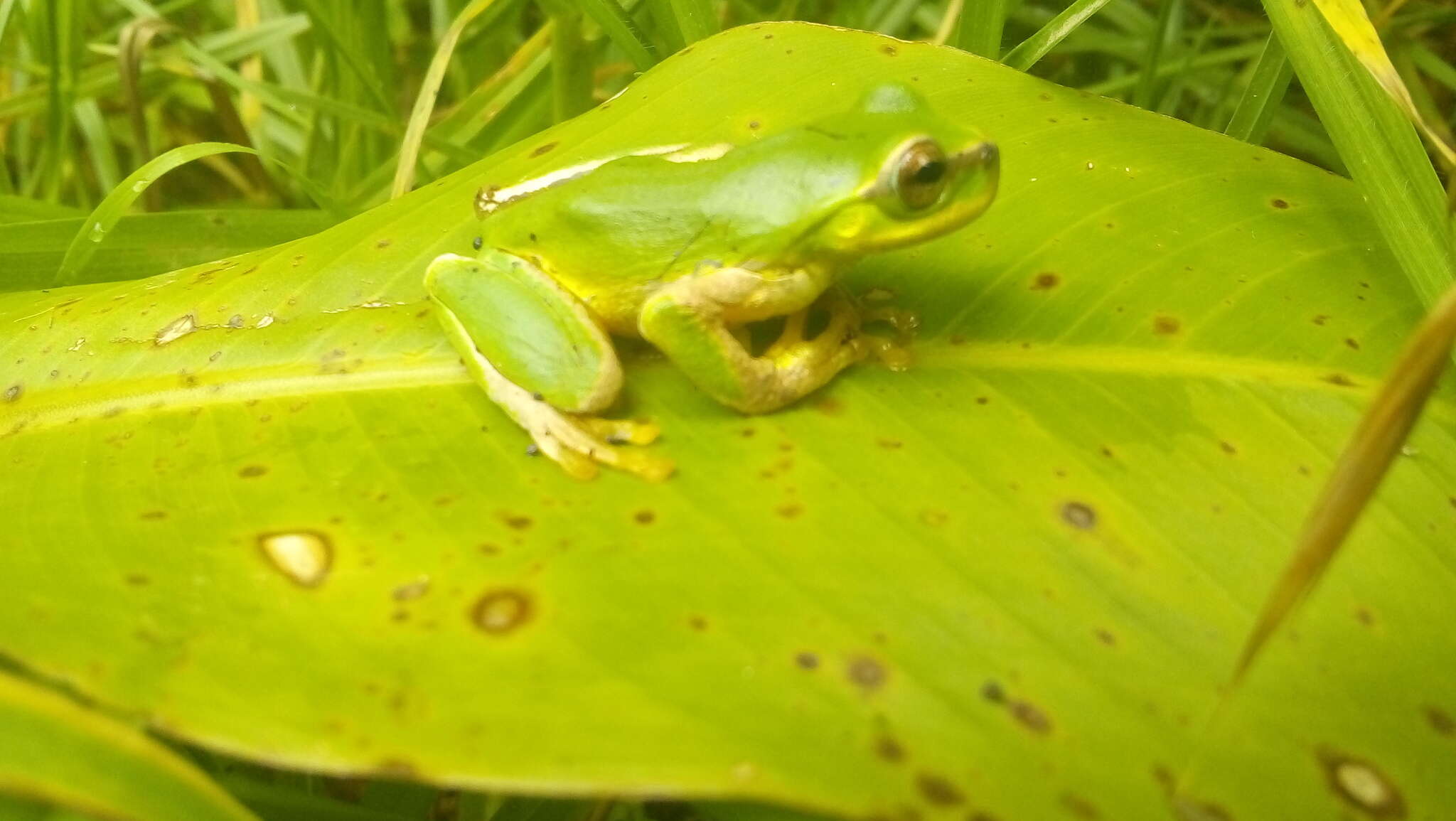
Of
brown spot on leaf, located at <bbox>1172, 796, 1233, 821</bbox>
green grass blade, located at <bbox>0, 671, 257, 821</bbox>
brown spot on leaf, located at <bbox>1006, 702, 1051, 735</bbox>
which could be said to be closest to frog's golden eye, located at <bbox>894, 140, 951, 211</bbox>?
brown spot on leaf, located at <bbox>1006, 702, 1051, 735</bbox>

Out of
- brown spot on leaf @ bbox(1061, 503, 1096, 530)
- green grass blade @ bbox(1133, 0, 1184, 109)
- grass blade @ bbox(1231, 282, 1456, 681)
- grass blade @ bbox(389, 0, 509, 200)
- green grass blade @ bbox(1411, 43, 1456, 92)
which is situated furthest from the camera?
green grass blade @ bbox(1411, 43, 1456, 92)

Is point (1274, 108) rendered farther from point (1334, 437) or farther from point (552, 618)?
A: point (552, 618)

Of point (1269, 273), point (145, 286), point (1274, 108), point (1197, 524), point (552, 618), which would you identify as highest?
point (1274, 108)

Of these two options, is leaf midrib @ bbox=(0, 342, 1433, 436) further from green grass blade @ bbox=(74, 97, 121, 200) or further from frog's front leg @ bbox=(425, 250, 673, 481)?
green grass blade @ bbox=(74, 97, 121, 200)

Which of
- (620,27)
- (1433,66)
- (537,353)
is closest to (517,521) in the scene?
(537,353)

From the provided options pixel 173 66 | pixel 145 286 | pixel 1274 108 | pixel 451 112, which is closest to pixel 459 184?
pixel 145 286

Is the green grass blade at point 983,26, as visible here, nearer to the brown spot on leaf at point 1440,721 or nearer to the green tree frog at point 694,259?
the green tree frog at point 694,259
